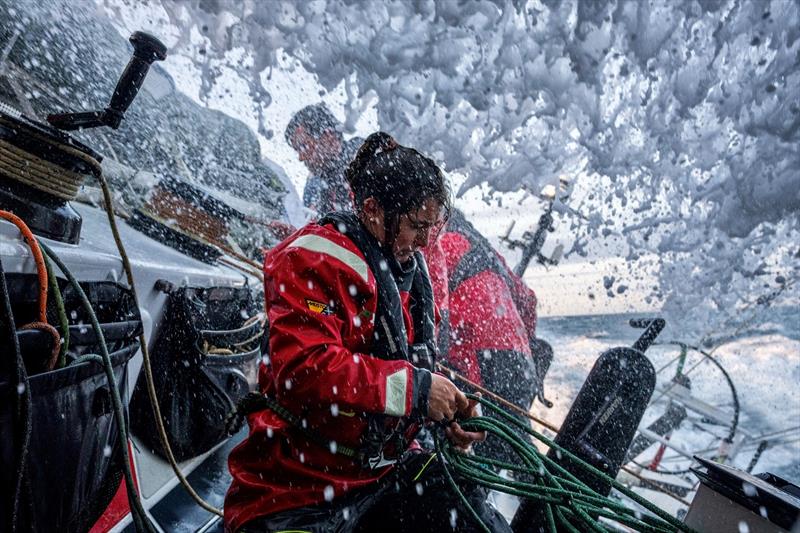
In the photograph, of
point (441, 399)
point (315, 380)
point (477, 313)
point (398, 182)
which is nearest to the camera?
point (315, 380)

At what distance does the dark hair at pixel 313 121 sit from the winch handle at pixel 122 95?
5.34 meters

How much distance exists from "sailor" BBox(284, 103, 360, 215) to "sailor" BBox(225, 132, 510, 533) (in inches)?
199

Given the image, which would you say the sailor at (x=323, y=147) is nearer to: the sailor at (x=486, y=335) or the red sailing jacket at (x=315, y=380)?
the sailor at (x=486, y=335)

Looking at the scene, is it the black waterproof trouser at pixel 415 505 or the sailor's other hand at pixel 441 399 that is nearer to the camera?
the sailor's other hand at pixel 441 399

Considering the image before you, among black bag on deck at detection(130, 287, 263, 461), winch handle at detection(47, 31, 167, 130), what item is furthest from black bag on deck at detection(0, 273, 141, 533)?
black bag on deck at detection(130, 287, 263, 461)

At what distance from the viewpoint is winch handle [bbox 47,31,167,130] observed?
1.70 metres

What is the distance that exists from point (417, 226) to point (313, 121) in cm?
612

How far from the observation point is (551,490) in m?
1.57

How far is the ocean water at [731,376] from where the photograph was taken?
2141 cm

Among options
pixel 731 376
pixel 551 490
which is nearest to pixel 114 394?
pixel 551 490

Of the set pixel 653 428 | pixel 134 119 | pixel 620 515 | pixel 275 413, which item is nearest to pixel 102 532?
pixel 275 413

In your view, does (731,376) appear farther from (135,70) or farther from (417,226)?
(135,70)

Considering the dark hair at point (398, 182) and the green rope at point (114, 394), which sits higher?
the dark hair at point (398, 182)

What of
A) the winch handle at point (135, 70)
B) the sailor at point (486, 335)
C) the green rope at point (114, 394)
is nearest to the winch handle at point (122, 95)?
the winch handle at point (135, 70)
